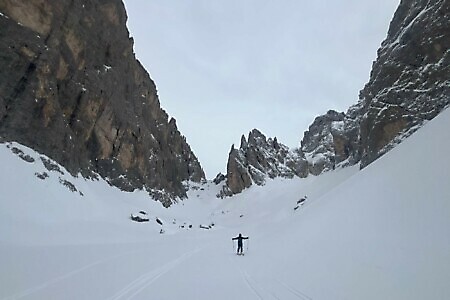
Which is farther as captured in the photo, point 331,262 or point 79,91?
point 79,91

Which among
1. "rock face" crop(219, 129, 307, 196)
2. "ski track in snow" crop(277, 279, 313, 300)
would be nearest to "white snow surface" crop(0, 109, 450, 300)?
"ski track in snow" crop(277, 279, 313, 300)

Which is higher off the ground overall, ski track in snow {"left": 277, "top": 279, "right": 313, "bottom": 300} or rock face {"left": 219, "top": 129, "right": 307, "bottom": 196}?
rock face {"left": 219, "top": 129, "right": 307, "bottom": 196}

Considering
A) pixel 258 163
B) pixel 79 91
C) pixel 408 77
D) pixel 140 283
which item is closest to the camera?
pixel 140 283

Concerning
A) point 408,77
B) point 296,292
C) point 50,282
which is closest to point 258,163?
point 408,77

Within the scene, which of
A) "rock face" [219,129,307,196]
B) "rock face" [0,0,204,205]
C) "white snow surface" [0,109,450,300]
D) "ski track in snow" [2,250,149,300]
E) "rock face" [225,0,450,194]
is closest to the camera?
"white snow surface" [0,109,450,300]

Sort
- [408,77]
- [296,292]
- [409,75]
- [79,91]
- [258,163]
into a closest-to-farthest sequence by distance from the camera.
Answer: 1. [296,292]
2. [409,75]
3. [408,77]
4. [79,91]
5. [258,163]

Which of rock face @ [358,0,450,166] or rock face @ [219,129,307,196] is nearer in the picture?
rock face @ [358,0,450,166]

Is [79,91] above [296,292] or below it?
above

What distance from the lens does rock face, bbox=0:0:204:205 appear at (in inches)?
1341

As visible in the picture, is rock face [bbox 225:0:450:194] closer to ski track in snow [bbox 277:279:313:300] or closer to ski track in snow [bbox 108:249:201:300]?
ski track in snow [bbox 277:279:313:300]

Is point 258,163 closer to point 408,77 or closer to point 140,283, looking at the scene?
point 408,77

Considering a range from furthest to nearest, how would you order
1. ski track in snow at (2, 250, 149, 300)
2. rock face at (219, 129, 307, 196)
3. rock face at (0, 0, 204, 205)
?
rock face at (219, 129, 307, 196)
rock face at (0, 0, 204, 205)
ski track in snow at (2, 250, 149, 300)

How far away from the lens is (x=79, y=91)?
152 ft

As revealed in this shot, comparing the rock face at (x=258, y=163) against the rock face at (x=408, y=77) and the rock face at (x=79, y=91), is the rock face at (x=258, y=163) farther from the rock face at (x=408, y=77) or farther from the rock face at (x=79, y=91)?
the rock face at (x=408, y=77)
